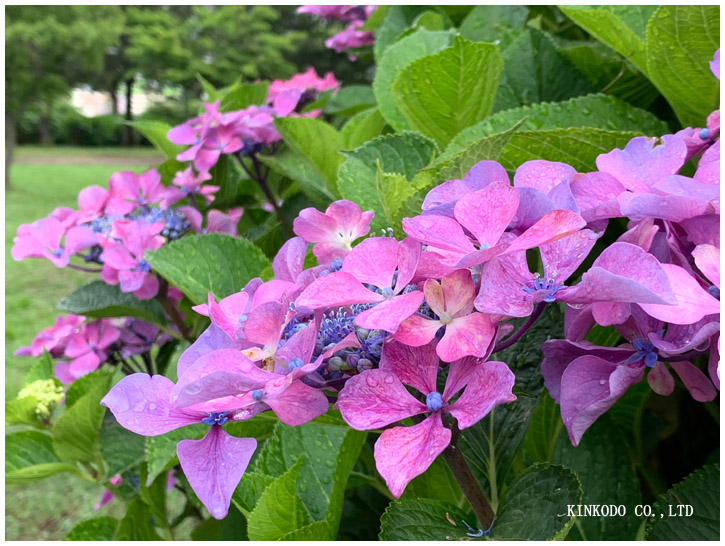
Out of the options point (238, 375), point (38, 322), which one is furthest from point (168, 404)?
point (38, 322)

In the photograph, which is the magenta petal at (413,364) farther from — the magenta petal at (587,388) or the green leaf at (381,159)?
the green leaf at (381,159)

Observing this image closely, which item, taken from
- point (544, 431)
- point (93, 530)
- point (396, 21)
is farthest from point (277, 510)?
point (396, 21)

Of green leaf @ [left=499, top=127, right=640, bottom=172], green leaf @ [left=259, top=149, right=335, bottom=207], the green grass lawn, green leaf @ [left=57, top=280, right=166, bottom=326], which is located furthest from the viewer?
the green grass lawn

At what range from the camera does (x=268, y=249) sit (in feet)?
3.38

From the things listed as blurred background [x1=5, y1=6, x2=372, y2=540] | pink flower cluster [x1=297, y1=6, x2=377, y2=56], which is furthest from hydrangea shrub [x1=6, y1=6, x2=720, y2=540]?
blurred background [x1=5, y1=6, x2=372, y2=540]

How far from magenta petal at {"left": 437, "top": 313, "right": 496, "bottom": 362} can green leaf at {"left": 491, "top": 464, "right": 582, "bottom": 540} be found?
5.7 inches

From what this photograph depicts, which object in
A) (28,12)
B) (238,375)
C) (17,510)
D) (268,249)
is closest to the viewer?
(238,375)

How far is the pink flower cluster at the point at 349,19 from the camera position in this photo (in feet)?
5.64

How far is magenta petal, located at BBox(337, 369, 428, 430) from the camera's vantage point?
358mm

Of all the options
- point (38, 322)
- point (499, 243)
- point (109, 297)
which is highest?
point (499, 243)

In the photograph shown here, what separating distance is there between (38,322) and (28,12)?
9125 millimetres

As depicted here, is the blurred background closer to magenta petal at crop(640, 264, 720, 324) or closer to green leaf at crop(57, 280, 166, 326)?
green leaf at crop(57, 280, 166, 326)

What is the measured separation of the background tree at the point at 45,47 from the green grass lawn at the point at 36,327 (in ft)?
6.08

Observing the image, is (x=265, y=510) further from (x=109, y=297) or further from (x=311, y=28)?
(x=311, y=28)
